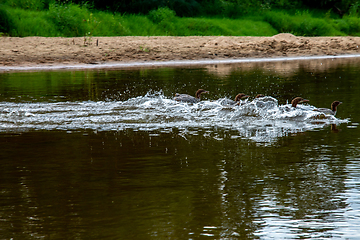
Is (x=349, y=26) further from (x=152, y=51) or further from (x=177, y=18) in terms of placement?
(x=152, y=51)

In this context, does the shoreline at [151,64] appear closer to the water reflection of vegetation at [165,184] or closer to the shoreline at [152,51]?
the shoreline at [152,51]

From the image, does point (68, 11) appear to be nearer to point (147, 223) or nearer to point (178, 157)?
point (178, 157)

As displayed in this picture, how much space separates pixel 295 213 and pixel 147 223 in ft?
4.80

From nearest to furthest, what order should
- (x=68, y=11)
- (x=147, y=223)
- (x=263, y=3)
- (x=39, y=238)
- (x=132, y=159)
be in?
(x=39, y=238)
(x=147, y=223)
(x=132, y=159)
(x=68, y=11)
(x=263, y=3)

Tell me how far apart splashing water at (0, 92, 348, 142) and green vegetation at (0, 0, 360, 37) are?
13.7 m

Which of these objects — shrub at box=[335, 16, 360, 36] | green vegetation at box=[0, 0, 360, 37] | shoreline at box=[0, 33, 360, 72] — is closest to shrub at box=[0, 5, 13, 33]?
green vegetation at box=[0, 0, 360, 37]

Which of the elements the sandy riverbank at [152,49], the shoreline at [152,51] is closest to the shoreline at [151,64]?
the shoreline at [152,51]

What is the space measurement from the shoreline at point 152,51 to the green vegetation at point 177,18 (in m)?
1.50

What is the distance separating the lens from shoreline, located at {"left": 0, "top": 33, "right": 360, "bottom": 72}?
22.8 metres

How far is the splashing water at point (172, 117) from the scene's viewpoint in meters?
9.45

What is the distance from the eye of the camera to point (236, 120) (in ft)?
33.6

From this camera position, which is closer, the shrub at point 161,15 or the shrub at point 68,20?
the shrub at point 68,20

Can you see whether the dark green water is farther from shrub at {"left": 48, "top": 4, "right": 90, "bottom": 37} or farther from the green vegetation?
the green vegetation

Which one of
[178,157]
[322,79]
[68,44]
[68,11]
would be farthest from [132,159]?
[68,11]
